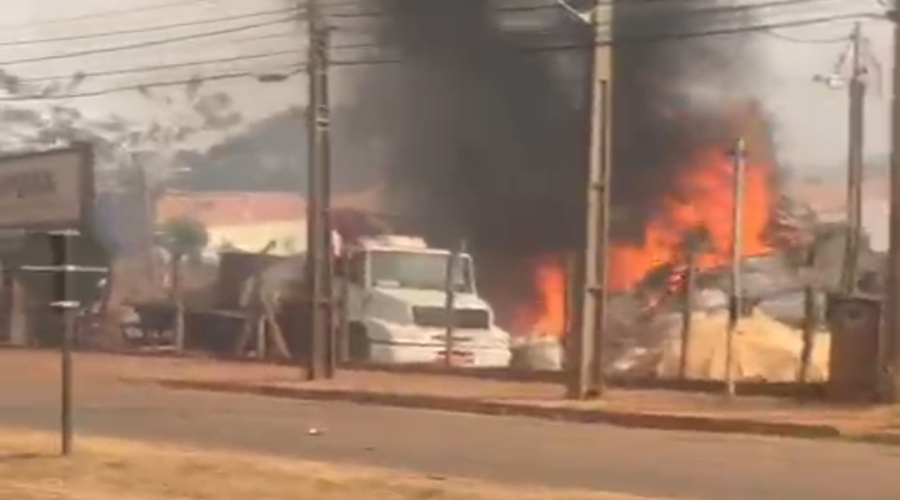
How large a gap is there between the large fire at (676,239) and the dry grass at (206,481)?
27163 millimetres

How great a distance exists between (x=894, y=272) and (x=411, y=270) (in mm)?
14399

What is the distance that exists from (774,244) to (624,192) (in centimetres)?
425

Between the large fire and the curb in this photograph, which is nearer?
the curb

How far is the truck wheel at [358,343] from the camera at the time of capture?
→ 34.6 meters

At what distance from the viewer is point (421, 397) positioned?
24.0m

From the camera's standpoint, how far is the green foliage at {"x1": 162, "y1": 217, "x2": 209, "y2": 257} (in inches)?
2013

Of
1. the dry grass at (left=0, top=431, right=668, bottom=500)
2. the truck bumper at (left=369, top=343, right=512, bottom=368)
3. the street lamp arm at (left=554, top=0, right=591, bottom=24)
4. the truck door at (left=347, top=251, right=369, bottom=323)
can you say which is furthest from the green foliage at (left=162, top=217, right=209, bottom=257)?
the dry grass at (left=0, top=431, right=668, bottom=500)

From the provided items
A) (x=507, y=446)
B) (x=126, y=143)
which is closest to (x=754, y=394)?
(x=507, y=446)

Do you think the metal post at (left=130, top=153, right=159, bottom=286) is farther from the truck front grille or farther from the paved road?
the paved road

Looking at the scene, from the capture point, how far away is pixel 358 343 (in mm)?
34875

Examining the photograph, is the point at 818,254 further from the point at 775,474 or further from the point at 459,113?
the point at 775,474

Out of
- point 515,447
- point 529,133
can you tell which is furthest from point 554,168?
point 515,447

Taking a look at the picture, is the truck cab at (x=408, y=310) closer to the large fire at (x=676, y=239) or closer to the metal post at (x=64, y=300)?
the large fire at (x=676, y=239)

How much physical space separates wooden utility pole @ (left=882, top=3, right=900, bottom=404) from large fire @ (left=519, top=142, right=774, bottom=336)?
18248 mm
